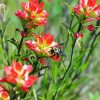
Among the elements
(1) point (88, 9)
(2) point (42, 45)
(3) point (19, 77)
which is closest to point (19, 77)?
(3) point (19, 77)

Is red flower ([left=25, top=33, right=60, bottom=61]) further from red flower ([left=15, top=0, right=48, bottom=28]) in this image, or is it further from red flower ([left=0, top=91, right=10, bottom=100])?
red flower ([left=0, top=91, right=10, bottom=100])

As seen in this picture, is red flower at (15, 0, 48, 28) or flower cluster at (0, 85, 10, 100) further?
red flower at (15, 0, 48, 28)

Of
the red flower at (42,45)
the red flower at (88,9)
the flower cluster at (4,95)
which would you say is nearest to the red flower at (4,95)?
the flower cluster at (4,95)

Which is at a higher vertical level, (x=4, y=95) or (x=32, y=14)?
(x=32, y=14)

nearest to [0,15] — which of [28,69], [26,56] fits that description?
[26,56]

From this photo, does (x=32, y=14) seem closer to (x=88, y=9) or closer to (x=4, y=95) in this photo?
(x=88, y=9)

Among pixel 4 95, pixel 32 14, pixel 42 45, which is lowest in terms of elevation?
pixel 4 95

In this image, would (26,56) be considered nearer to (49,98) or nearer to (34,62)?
(34,62)

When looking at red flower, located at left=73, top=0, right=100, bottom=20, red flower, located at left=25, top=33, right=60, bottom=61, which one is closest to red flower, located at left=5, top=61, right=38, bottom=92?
red flower, located at left=25, top=33, right=60, bottom=61
